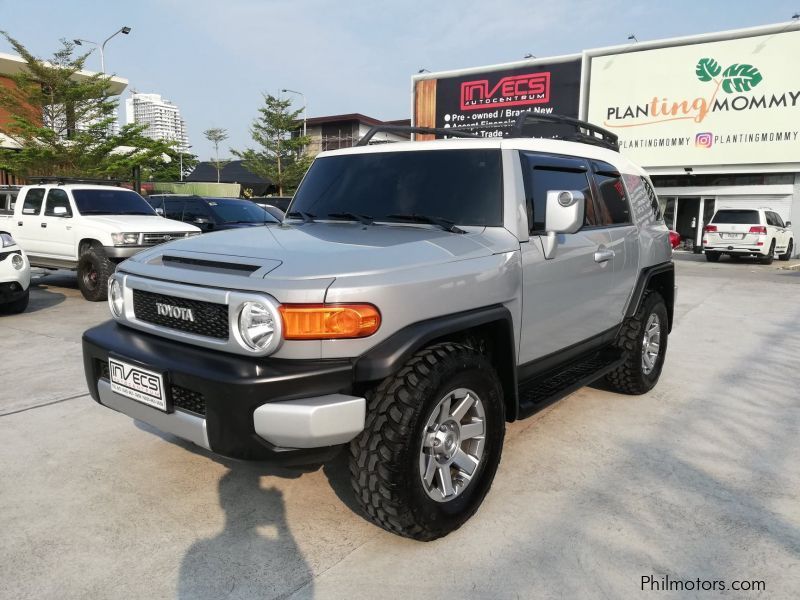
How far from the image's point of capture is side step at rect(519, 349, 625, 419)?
3.20 metres

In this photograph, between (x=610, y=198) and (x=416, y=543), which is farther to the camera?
(x=610, y=198)

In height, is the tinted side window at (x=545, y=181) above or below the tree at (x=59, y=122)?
below

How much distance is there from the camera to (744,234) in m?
16.6

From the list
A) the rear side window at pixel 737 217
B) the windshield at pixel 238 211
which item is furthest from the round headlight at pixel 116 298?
the rear side window at pixel 737 217

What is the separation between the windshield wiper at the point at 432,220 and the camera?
3.10 m

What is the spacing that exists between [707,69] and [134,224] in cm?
1945

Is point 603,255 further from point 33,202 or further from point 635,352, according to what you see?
point 33,202

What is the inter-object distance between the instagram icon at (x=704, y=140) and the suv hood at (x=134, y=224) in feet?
59.8

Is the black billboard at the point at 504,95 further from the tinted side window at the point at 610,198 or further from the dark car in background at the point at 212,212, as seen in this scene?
the tinted side window at the point at 610,198

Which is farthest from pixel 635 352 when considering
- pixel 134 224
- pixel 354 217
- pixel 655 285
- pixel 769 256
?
pixel 769 256

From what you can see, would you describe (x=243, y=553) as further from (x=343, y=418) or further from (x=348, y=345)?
(x=348, y=345)

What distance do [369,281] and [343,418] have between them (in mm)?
533

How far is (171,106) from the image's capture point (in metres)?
143

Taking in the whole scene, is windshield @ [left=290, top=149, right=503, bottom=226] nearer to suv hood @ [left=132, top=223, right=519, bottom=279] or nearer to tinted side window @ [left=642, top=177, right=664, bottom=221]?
suv hood @ [left=132, top=223, right=519, bottom=279]
